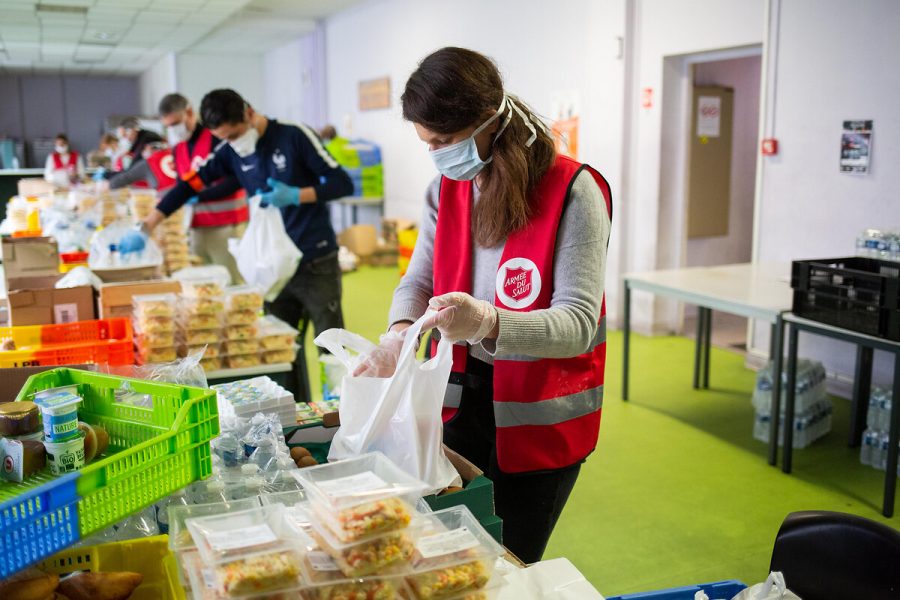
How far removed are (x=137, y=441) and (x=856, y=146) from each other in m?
Answer: 4.28

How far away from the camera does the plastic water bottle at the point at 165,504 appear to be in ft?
4.86

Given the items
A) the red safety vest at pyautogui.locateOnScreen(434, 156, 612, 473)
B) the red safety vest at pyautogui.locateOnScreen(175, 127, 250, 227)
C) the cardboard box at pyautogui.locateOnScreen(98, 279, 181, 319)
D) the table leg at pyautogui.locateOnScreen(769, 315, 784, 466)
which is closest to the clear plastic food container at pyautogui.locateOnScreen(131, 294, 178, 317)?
the cardboard box at pyautogui.locateOnScreen(98, 279, 181, 319)

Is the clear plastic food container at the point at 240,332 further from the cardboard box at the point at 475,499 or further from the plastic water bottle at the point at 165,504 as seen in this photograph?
the cardboard box at the point at 475,499

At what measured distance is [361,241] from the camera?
33.5 ft

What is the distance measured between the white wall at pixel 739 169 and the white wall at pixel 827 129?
1488 millimetres

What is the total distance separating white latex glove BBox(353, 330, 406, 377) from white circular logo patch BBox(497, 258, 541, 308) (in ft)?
0.78

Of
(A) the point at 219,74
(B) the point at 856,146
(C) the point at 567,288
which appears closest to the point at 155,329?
(C) the point at 567,288

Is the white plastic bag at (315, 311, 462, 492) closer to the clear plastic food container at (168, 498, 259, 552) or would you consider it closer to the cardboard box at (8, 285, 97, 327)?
the clear plastic food container at (168, 498, 259, 552)

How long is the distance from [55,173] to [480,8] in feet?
14.8

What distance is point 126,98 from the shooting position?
22312mm

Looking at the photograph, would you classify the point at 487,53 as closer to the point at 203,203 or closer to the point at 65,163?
the point at 203,203

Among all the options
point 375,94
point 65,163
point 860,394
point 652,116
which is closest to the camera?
point 860,394

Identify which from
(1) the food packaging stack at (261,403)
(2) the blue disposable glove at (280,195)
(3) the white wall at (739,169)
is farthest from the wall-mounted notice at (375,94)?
(1) the food packaging stack at (261,403)

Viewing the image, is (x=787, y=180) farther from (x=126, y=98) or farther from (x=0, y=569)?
(x=126, y=98)
